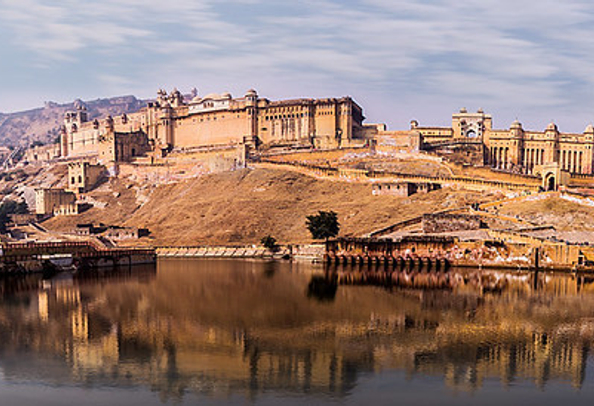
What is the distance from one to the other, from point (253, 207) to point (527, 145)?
131ft

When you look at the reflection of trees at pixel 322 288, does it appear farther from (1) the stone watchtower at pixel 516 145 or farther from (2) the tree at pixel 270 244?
(1) the stone watchtower at pixel 516 145

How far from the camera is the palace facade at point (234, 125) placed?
92250 mm

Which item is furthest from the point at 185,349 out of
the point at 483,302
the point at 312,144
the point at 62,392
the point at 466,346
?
the point at 312,144

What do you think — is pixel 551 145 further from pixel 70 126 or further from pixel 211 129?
pixel 70 126

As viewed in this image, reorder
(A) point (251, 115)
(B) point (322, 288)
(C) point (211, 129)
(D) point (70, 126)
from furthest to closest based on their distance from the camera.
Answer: (D) point (70, 126), (C) point (211, 129), (A) point (251, 115), (B) point (322, 288)

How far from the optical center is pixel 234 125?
326 ft

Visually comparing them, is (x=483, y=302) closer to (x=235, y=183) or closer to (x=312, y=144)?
(x=235, y=183)

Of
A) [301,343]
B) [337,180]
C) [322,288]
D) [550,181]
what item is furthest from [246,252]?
[301,343]

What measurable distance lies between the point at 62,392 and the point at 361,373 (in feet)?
31.4

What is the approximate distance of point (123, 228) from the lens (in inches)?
2867

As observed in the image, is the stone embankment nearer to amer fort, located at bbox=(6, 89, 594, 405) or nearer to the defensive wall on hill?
amer fort, located at bbox=(6, 89, 594, 405)

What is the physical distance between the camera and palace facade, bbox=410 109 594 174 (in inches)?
3514

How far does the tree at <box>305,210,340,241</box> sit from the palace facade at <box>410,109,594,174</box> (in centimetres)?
3361

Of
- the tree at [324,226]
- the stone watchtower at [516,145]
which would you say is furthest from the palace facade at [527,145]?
the tree at [324,226]
